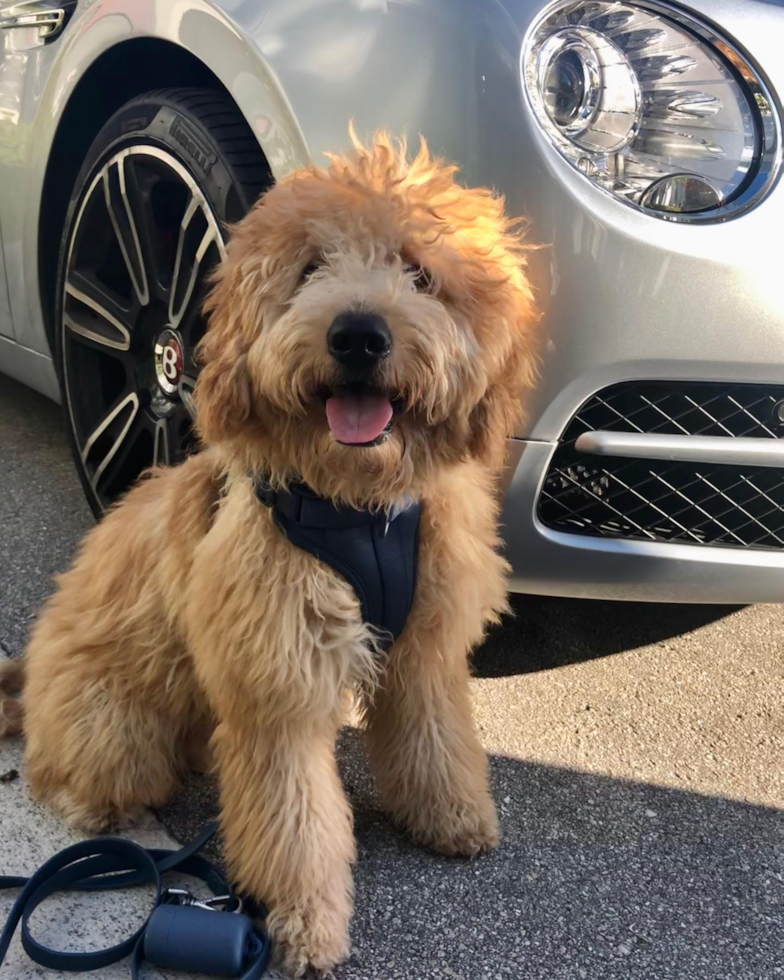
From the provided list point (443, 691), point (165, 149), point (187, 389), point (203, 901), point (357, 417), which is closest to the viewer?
point (357, 417)

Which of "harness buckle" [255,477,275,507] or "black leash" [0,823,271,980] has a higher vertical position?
"harness buckle" [255,477,275,507]

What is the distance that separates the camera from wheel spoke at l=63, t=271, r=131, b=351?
306 centimetres

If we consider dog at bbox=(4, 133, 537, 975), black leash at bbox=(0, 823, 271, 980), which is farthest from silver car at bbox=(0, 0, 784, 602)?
black leash at bbox=(0, 823, 271, 980)

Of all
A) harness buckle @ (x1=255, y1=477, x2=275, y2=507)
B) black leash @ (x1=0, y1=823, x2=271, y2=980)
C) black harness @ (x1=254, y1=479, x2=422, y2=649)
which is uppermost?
Answer: harness buckle @ (x1=255, y1=477, x2=275, y2=507)

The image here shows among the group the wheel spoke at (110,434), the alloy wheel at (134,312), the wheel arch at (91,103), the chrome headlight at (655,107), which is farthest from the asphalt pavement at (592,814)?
the chrome headlight at (655,107)

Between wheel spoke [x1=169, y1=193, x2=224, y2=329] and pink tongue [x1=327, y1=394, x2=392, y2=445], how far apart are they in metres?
0.85

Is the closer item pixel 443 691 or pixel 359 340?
pixel 359 340

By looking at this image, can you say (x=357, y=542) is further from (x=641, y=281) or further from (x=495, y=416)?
(x=641, y=281)

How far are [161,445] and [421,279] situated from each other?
4.56 ft

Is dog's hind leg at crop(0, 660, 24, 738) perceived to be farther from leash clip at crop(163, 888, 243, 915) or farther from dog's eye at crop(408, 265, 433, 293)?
dog's eye at crop(408, 265, 433, 293)

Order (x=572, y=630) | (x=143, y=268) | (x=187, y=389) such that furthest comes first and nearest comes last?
1. (x=572, y=630)
2. (x=143, y=268)
3. (x=187, y=389)

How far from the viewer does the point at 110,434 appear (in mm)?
3250

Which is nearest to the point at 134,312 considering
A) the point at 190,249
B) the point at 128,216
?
the point at 128,216

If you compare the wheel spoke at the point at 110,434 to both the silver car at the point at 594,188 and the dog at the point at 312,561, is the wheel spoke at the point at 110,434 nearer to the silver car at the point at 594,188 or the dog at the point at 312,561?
the silver car at the point at 594,188
